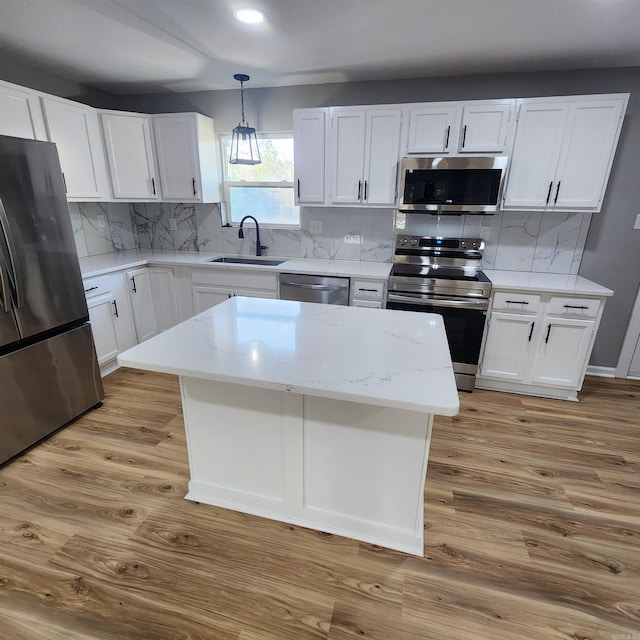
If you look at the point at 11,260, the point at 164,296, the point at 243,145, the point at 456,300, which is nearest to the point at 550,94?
the point at 456,300

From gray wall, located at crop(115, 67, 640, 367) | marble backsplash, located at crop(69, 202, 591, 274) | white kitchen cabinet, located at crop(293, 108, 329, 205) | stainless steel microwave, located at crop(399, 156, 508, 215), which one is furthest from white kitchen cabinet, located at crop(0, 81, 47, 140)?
stainless steel microwave, located at crop(399, 156, 508, 215)

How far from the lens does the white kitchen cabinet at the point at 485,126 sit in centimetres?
264

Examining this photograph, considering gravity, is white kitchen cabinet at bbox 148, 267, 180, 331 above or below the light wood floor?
above

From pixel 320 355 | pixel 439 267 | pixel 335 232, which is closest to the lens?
pixel 320 355

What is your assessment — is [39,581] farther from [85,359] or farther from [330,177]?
[330,177]

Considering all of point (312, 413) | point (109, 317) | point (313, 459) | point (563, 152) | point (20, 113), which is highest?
point (20, 113)

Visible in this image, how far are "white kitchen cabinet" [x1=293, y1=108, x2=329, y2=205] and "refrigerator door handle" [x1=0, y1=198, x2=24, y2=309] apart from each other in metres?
2.04

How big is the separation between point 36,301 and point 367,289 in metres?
2.26

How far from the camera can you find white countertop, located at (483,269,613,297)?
102 inches

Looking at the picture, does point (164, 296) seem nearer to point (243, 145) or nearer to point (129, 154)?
point (129, 154)

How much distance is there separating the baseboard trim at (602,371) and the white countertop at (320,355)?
2362 mm

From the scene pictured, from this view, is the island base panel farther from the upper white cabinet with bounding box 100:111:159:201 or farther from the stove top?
the upper white cabinet with bounding box 100:111:159:201

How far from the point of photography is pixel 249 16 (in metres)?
1.97

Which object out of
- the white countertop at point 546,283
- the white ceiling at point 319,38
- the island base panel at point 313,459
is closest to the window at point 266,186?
the white ceiling at point 319,38
